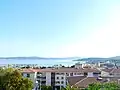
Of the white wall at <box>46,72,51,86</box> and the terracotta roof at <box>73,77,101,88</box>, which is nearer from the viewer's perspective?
the terracotta roof at <box>73,77,101,88</box>

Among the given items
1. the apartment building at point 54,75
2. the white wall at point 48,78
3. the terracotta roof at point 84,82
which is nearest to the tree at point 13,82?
the terracotta roof at point 84,82

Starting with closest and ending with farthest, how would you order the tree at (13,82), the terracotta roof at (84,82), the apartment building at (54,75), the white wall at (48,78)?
1. the tree at (13,82)
2. the terracotta roof at (84,82)
3. the apartment building at (54,75)
4. the white wall at (48,78)

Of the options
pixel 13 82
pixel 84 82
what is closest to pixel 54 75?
pixel 84 82

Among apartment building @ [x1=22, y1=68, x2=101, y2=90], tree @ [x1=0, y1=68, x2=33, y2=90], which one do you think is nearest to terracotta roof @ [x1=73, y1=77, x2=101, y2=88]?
tree @ [x1=0, y1=68, x2=33, y2=90]

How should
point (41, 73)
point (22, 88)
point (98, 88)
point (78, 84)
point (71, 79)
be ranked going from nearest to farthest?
point (98, 88) < point (22, 88) < point (78, 84) < point (71, 79) < point (41, 73)

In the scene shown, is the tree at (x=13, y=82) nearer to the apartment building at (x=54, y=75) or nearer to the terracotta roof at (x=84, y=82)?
the terracotta roof at (x=84, y=82)

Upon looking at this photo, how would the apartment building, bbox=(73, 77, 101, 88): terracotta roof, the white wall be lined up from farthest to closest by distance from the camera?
the white wall
the apartment building
bbox=(73, 77, 101, 88): terracotta roof

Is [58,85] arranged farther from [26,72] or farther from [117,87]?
[117,87]

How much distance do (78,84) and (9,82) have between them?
6.71 m

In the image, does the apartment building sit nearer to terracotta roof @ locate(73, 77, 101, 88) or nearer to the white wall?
the white wall

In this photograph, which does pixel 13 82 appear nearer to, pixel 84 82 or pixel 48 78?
pixel 84 82

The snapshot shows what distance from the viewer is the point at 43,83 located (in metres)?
32.8

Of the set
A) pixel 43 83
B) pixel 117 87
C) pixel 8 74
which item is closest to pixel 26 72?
pixel 43 83

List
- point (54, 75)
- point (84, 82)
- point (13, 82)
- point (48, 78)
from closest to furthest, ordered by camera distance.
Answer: point (13, 82) → point (84, 82) → point (54, 75) → point (48, 78)
